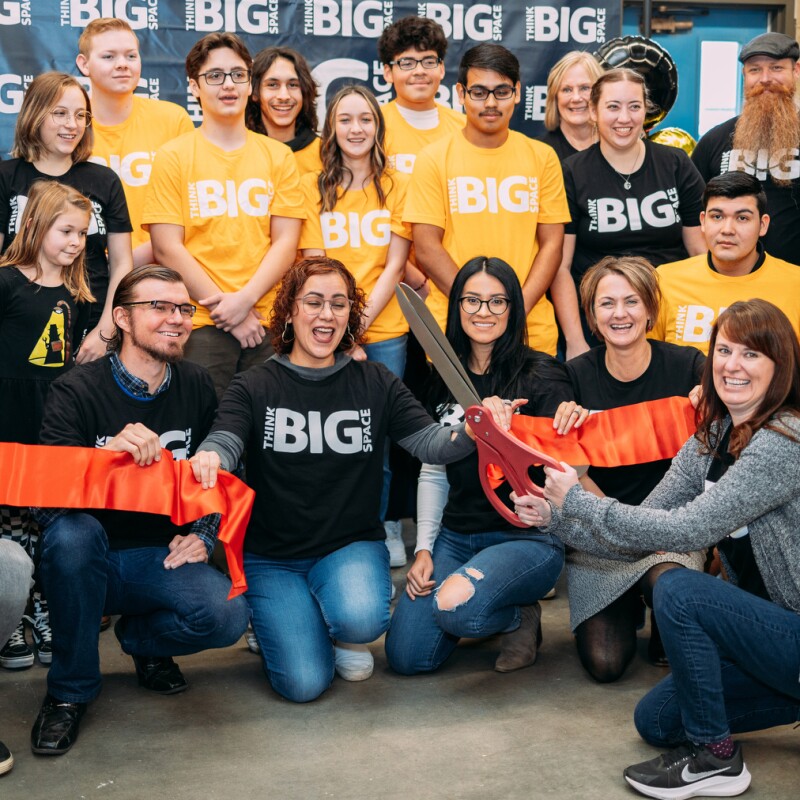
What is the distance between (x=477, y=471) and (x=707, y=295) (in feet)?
4.21

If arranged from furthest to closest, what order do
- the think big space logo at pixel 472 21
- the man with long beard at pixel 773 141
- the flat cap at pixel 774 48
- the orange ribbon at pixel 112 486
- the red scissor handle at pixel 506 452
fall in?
the think big space logo at pixel 472 21 → the flat cap at pixel 774 48 → the man with long beard at pixel 773 141 → the orange ribbon at pixel 112 486 → the red scissor handle at pixel 506 452

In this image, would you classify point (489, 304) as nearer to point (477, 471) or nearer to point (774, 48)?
point (477, 471)

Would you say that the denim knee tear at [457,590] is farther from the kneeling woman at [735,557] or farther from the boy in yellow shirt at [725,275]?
the boy in yellow shirt at [725,275]

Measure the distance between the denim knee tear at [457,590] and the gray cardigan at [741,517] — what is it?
2.25ft

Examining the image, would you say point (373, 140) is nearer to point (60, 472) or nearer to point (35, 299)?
point (35, 299)

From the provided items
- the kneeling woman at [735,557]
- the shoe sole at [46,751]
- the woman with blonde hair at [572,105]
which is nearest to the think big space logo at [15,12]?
the woman with blonde hair at [572,105]

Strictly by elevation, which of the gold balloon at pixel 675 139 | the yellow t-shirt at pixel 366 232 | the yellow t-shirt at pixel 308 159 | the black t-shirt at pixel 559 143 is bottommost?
the yellow t-shirt at pixel 366 232

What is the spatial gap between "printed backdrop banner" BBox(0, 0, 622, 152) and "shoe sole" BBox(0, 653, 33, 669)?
2969 mm

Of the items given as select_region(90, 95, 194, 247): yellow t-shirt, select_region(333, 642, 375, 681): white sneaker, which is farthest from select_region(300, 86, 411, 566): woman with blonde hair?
select_region(333, 642, 375, 681): white sneaker

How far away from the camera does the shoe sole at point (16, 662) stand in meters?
4.00

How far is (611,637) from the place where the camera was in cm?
391

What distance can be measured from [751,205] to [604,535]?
6.53ft

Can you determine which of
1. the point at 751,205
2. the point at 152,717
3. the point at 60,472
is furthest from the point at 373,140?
the point at 152,717

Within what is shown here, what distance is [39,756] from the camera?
3.33 meters
